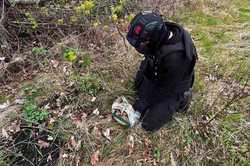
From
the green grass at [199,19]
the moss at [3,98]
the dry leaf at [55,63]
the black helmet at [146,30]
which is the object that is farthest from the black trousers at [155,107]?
the green grass at [199,19]

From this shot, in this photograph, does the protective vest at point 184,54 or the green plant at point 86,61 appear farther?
the green plant at point 86,61

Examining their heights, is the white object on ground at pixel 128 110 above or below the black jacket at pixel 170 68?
below

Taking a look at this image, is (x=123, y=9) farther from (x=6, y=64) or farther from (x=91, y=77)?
(x=6, y=64)

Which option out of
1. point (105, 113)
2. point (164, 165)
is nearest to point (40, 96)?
point (105, 113)

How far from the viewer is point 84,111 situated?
3.65 metres

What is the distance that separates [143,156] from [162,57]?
106 centimetres

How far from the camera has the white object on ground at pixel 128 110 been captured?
137 inches

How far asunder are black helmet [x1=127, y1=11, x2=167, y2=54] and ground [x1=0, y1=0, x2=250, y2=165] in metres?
1.04

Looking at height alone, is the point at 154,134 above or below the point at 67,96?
below

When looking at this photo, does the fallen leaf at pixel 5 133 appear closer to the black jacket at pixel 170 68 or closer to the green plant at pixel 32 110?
the green plant at pixel 32 110

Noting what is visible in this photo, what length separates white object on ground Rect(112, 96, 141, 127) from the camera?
3.48m

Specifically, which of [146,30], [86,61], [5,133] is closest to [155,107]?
[146,30]

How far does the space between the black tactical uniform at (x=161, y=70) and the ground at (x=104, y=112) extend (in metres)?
0.19

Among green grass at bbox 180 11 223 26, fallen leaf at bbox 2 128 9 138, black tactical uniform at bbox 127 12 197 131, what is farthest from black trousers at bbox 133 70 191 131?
green grass at bbox 180 11 223 26
